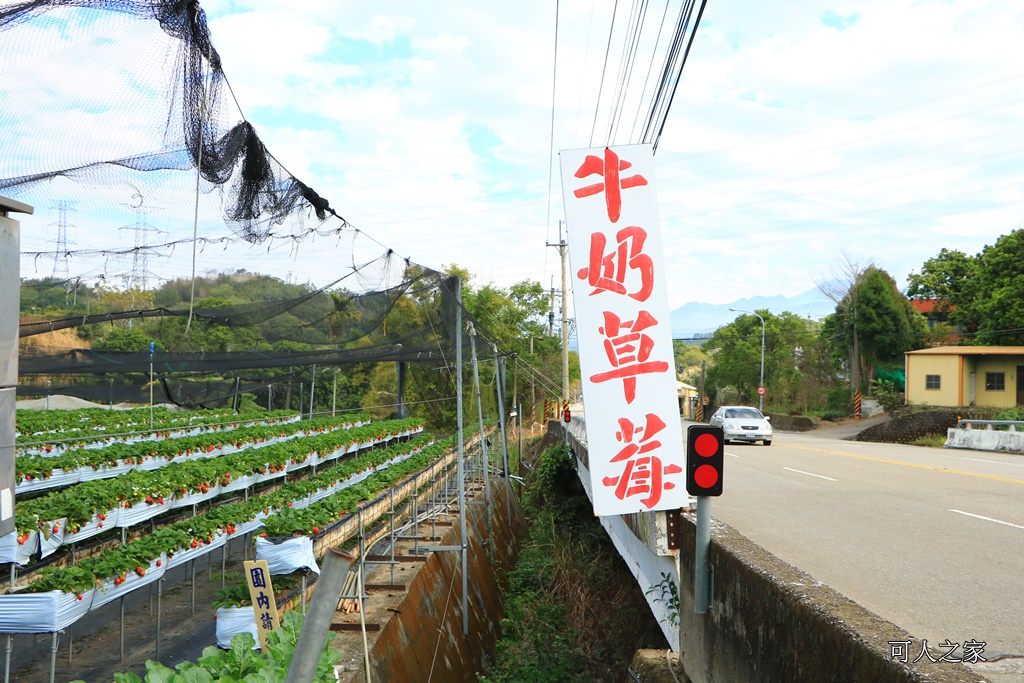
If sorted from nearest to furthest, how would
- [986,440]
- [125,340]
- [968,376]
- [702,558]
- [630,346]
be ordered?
[702,558] → [630,346] → [125,340] → [986,440] → [968,376]

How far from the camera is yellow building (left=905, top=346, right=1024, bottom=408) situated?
3612cm

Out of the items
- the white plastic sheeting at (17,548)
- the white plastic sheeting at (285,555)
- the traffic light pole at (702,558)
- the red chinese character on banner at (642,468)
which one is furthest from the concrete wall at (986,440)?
the white plastic sheeting at (17,548)

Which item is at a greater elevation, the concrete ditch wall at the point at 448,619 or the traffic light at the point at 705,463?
the traffic light at the point at 705,463

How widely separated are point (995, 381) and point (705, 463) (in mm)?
37468

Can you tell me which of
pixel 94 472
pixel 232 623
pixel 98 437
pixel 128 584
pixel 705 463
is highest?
pixel 705 463

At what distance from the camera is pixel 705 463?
5.21m

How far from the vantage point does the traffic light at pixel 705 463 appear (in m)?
5.20

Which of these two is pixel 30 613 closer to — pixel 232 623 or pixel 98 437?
Result: pixel 232 623

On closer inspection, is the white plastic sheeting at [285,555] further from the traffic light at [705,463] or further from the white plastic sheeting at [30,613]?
the traffic light at [705,463]

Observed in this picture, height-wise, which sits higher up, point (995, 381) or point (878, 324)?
point (878, 324)

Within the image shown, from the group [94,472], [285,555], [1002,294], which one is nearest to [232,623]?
[285,555]

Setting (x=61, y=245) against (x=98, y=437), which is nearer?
(x=61, y=245)

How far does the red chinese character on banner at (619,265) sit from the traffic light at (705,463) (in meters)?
2.01

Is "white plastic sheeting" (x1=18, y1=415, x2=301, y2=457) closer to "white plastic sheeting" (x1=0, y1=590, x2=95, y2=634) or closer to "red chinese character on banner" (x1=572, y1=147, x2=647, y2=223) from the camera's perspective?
"white plastic sheeting" (x1=0, y1=590, x2=95, y2=634)
